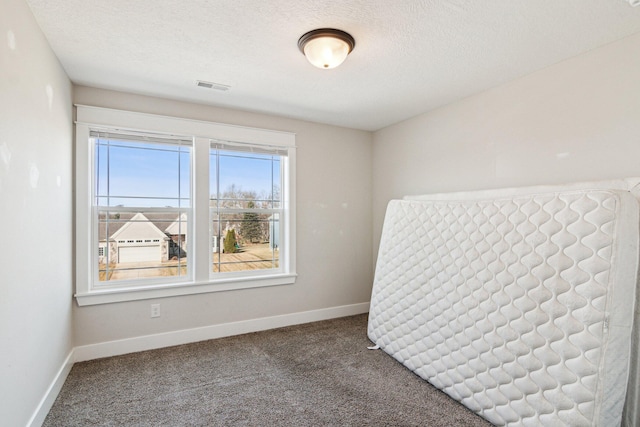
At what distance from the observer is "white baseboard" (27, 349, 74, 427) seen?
1.90 metres

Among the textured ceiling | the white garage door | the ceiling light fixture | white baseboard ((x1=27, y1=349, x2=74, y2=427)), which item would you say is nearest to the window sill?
the white garage door

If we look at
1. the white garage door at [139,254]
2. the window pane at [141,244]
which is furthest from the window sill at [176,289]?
the white garage door at [139,254]

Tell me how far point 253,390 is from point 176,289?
1.37 metres

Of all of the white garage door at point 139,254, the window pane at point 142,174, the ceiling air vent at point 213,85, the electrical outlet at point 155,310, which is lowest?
the electrical outlet at point 155,310

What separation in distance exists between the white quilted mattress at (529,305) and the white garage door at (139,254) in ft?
8.18

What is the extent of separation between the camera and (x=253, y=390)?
94.3 inches

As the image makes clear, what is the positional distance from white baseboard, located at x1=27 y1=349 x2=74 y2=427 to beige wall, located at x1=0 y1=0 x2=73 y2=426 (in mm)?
43

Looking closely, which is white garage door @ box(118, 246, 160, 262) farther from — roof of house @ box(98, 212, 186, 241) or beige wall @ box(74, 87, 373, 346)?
beige wall @ box(74, 87, 373, 346)

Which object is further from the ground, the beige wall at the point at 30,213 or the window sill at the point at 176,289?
the beige wall at the point at 30,213

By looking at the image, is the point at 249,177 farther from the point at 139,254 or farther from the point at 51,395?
the point at 51,395

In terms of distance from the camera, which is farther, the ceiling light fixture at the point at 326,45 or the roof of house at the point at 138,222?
the roof of house at the point at 138,222

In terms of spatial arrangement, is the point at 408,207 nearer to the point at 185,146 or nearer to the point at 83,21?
the point at 185,146

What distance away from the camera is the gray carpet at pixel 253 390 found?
2.07 metres

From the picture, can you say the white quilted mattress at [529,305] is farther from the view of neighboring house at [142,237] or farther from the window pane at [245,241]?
the view of neighboring house at [142,237]
